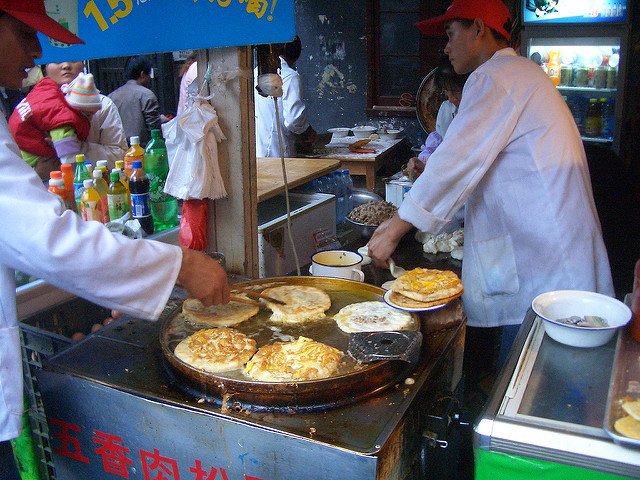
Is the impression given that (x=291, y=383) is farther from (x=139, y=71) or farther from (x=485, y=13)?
(x=139, y=71)

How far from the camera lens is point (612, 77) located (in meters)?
6.59

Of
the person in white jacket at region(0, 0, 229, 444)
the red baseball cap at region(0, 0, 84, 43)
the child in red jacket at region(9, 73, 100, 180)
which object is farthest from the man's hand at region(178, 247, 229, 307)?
the child in red jacket at region(9, 73, 100, 180)

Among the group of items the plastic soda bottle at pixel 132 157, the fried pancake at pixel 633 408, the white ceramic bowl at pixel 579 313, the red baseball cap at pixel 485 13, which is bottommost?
the fried pancake at pixel 633 408

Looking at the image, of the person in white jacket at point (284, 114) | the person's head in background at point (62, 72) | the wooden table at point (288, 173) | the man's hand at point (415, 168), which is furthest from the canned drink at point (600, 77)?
the person's head in background at point (62, 72)

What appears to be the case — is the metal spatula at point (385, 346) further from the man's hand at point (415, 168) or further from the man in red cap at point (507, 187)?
the man's hand at point (415, 168)

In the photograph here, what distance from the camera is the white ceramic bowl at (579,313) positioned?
145 cm

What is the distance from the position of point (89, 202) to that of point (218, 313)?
0.95 m

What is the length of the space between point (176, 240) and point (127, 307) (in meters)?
1.39

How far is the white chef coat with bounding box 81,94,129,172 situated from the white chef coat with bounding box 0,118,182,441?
277 cm

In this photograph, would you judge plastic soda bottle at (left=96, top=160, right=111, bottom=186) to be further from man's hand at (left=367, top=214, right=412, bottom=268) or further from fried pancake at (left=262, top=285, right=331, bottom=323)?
man's hand at (left=367, top=214, right=412, bottom=268)

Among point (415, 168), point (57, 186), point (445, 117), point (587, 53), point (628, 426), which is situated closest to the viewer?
point (628, 426)

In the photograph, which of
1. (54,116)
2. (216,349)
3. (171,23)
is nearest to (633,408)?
(216,349)

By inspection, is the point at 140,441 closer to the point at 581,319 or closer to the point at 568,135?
the point at 581,319

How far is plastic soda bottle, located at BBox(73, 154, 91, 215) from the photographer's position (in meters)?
2.68
